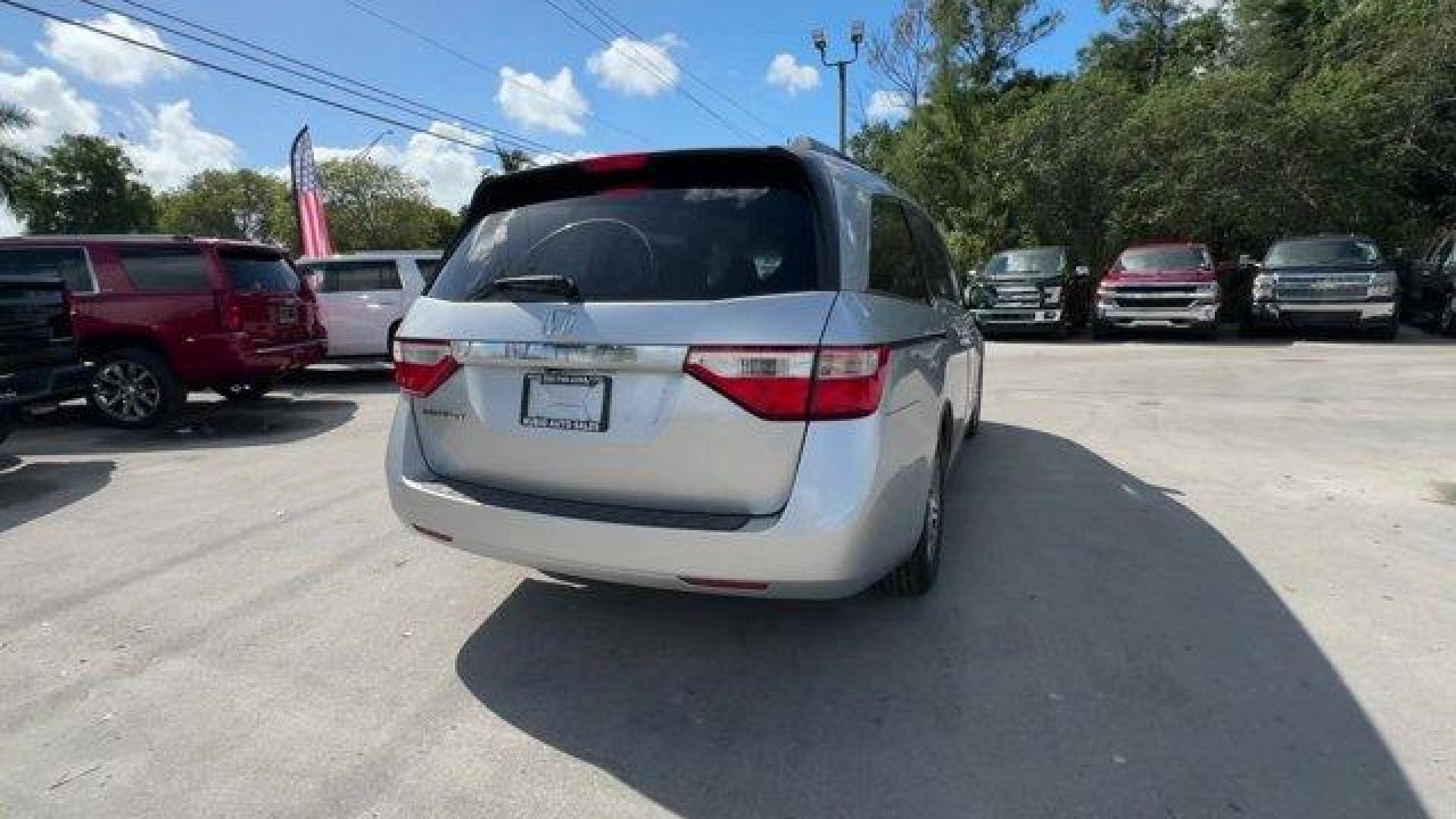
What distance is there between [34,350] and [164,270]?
191 centimetres

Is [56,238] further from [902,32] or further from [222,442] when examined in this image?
[902,32]

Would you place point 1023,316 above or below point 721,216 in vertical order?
below

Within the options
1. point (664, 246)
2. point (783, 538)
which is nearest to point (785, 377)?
point (783, 538)

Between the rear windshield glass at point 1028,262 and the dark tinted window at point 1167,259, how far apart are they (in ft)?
3.90

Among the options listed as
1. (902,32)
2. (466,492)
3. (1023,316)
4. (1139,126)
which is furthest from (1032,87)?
(466,492)

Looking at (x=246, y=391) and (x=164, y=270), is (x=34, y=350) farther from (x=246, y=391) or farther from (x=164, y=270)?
(x=246, y=391)

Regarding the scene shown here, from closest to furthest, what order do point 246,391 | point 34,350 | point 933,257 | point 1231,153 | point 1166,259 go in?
point 933,257, point 34,350, point 246,391, point 1166,259, point 1231,153

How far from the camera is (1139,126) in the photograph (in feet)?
66.4

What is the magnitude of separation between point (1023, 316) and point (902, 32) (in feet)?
84.6

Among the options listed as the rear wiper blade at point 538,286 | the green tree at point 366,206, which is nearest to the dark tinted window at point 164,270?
the rear wiper blade at point 538,286

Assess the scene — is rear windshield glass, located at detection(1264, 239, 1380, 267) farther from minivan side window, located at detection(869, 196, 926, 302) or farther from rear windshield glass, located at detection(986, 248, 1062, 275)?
minivan side window, located at detection(869, 196, 926, 302)

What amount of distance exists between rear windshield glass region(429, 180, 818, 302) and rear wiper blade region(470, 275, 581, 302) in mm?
13

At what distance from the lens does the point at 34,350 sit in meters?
6.34

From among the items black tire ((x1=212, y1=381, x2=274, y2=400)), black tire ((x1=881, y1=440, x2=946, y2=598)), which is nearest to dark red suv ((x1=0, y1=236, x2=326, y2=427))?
black tire ((x1=212, y1=381, x2=274, y2=400))
